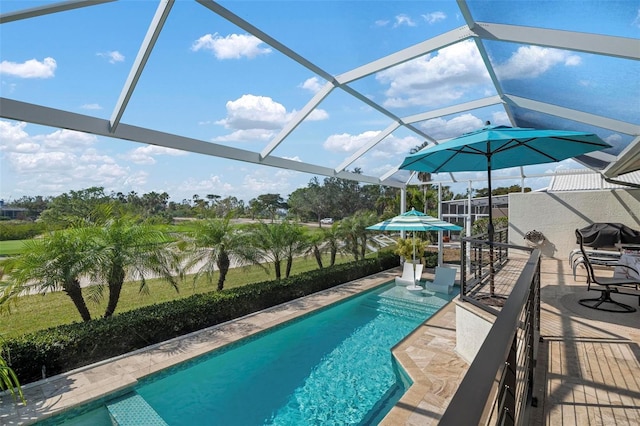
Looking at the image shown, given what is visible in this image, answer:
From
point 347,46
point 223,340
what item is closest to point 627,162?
point 347,46

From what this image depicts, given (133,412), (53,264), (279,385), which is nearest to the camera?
(133,412)

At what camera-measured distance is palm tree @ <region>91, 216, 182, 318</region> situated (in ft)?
23.4

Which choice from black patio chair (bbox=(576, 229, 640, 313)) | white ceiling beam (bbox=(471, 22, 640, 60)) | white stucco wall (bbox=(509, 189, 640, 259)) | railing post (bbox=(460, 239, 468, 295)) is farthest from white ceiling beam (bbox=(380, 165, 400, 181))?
railing post (bbox=(460, 239, 468, 295))

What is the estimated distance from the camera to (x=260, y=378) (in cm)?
663

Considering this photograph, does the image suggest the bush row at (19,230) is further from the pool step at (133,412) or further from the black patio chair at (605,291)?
the black patio chair at (605,291)

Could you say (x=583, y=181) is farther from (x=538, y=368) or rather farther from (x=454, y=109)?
(x=538, y=368)

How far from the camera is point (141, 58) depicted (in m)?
5.51

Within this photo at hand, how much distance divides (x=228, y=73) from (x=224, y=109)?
3.90ft

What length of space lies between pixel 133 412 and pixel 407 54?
7960 millimetres

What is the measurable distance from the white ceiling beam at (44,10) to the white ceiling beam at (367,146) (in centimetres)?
840

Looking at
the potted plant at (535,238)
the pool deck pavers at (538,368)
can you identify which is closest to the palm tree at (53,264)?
the pool deck pavers at (538,368)

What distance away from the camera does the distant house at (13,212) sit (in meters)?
6.42

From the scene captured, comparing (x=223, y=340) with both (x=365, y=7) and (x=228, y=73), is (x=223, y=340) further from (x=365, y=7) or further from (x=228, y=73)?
(x=365, y=7)

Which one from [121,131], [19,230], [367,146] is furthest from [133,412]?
[367,146]
